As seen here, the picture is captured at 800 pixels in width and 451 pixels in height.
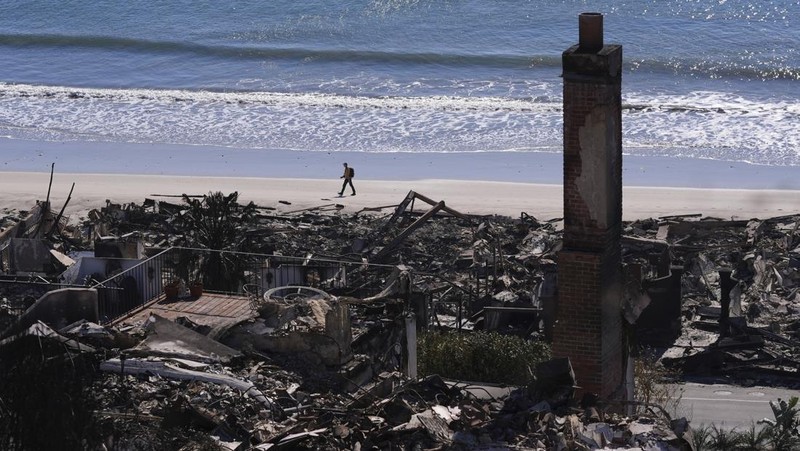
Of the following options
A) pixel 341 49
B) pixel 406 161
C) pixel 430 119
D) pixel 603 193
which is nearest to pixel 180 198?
pixel 406 161

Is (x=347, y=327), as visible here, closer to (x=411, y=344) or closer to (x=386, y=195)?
(x=411, y=344)

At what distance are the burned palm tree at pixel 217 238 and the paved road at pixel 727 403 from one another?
7931mm

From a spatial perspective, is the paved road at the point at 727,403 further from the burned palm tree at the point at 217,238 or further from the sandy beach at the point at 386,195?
the sandy beach at the point at 386,195

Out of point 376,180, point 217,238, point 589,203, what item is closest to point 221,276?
point 217,238

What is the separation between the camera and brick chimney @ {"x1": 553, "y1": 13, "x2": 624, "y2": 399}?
16.3 m

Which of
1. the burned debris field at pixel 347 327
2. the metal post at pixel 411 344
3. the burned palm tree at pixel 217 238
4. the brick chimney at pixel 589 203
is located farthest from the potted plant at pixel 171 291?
the brick chimney at pixel 589 203

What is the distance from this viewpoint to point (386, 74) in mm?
59312

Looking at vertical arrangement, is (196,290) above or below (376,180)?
below

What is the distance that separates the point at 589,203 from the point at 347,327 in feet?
10.8

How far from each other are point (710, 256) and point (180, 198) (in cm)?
1375

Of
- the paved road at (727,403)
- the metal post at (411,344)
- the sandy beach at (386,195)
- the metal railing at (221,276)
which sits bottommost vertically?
the paved road at (727,403)

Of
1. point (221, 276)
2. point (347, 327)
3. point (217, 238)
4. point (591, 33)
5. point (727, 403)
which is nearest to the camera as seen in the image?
point (591, 33)

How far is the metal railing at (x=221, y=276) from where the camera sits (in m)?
19.8

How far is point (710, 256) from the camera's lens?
1212 inches
